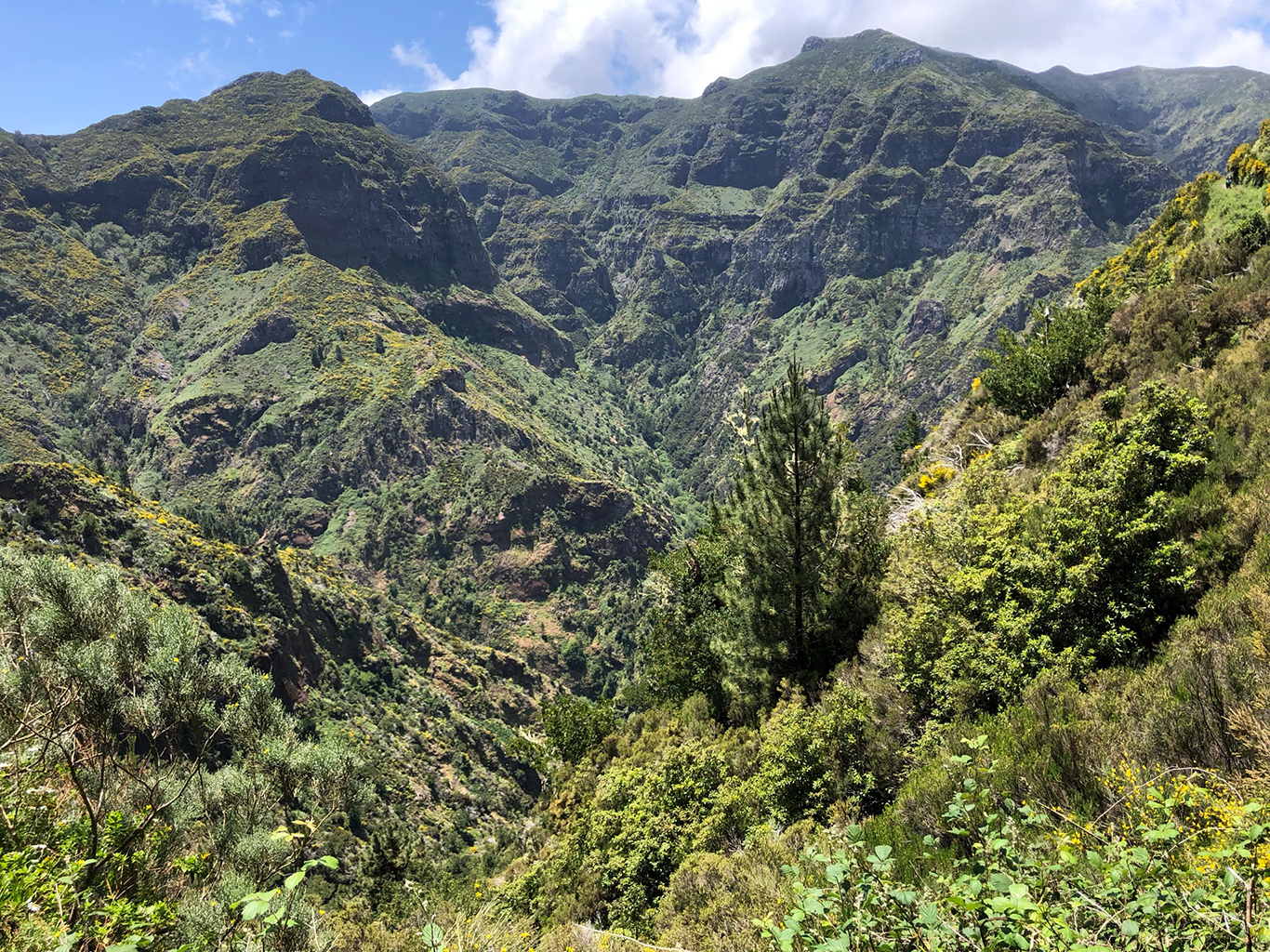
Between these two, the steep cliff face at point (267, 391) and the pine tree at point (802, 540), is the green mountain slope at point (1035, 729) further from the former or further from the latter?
the steep cliff face at point (267, 391)

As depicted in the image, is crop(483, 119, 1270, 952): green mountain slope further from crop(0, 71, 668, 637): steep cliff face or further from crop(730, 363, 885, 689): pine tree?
crop(0, 71, 668, 637): steep cliff face

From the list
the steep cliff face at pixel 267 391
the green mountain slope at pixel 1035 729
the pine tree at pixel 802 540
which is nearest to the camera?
the green mountain slope at pixel 1035 729

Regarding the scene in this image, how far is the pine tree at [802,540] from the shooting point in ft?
39.8

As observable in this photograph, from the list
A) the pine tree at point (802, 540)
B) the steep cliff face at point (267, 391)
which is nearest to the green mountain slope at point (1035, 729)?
the pine tree at point (802, 540)

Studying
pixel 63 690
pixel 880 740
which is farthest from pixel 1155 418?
pixel 63 690

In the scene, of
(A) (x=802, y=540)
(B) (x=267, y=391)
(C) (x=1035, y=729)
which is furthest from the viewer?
(B) (x=267, y=391)

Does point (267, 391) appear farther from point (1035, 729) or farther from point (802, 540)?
point (1035, 729)

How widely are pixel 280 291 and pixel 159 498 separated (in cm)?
6611

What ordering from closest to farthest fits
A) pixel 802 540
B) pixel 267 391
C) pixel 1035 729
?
pixel 1035 729 < pixel 802 540 < pixel 267 391

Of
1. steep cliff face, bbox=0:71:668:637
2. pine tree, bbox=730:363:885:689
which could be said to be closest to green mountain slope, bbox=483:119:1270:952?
pine tree, bbox=730:363:885:689

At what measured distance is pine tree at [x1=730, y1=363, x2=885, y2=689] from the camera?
12141 millimetres

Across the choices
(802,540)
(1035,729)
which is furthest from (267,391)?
(1035,729)

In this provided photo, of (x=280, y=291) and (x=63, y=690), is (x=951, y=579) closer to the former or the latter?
(x=63, y=690)

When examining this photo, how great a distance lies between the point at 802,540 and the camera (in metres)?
12.6
